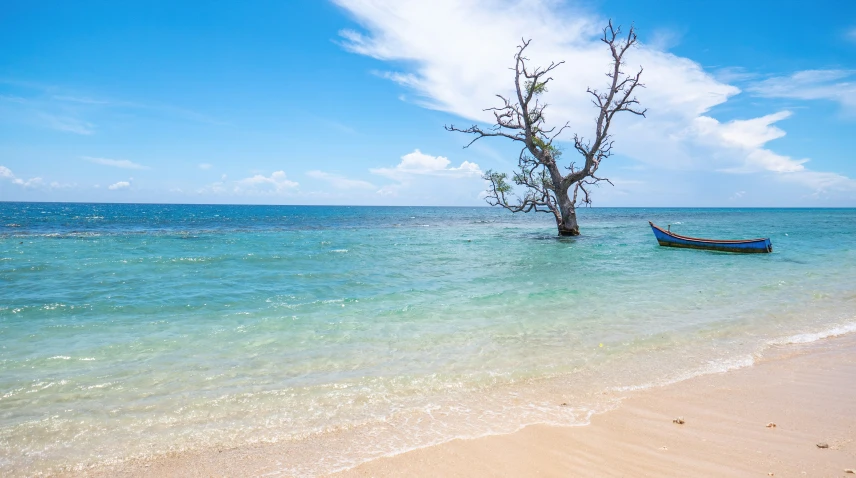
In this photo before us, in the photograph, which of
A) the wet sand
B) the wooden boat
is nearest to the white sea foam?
the wet sand

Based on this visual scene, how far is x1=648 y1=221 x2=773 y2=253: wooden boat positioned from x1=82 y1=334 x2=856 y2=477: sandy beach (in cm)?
2095

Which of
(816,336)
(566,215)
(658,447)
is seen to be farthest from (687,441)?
(566,215)

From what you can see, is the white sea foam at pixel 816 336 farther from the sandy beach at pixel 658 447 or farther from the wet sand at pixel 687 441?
the sandy beach at pixel 658 447

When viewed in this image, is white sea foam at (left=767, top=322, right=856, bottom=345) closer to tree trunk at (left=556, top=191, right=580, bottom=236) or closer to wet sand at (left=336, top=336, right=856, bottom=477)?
wet sand at (left=336, top=336, right=856, bottom=477)

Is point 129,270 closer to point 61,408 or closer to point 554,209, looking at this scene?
point 61,408

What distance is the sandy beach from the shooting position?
163 inches

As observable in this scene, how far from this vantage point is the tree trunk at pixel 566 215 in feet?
104

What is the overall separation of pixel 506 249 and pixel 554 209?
335 inches

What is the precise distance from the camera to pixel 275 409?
Answer: 549 centimetres

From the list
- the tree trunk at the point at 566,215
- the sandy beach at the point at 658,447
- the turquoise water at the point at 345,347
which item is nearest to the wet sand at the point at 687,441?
the sandy beach at the point at 658,447

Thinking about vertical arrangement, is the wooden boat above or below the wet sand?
above

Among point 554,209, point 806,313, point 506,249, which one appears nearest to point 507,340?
point 806,313

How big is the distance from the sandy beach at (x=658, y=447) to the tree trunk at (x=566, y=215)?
26367mm

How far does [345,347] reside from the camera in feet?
25.8
